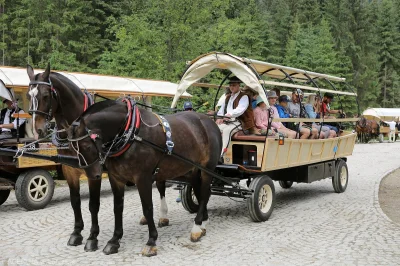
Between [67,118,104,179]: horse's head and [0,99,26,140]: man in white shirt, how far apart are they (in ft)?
12.8

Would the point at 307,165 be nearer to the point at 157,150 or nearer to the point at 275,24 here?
the point at 157,150

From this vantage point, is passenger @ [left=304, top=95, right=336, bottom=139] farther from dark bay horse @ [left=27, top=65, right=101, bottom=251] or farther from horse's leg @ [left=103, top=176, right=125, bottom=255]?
dark bay horse @ [left=27, top=65, right=101, bottom=251]

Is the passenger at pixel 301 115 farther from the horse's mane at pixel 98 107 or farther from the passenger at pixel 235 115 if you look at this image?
the horse's mane at pixel 98 107

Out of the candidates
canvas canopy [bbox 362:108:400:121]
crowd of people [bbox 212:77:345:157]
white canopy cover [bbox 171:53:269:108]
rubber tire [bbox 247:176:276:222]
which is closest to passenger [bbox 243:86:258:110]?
crowd of people [bbox 212:77:345:157]

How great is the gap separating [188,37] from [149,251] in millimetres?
13860

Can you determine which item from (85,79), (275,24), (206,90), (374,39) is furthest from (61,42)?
(374,39)

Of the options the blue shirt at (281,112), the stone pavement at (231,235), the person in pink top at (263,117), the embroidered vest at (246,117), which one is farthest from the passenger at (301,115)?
the stone pavement at (231,235)

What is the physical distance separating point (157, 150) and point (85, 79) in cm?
611

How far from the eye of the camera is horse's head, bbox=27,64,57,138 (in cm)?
555

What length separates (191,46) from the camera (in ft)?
61.3

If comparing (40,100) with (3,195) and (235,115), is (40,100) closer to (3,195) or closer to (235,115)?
(235,115)

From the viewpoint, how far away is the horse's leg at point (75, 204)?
6.52 meters

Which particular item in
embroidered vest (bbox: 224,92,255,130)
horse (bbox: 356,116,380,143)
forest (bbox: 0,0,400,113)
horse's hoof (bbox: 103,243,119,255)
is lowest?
horse's hoof (bbox: 103,243,119,255)

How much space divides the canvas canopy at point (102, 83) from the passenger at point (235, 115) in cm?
406
